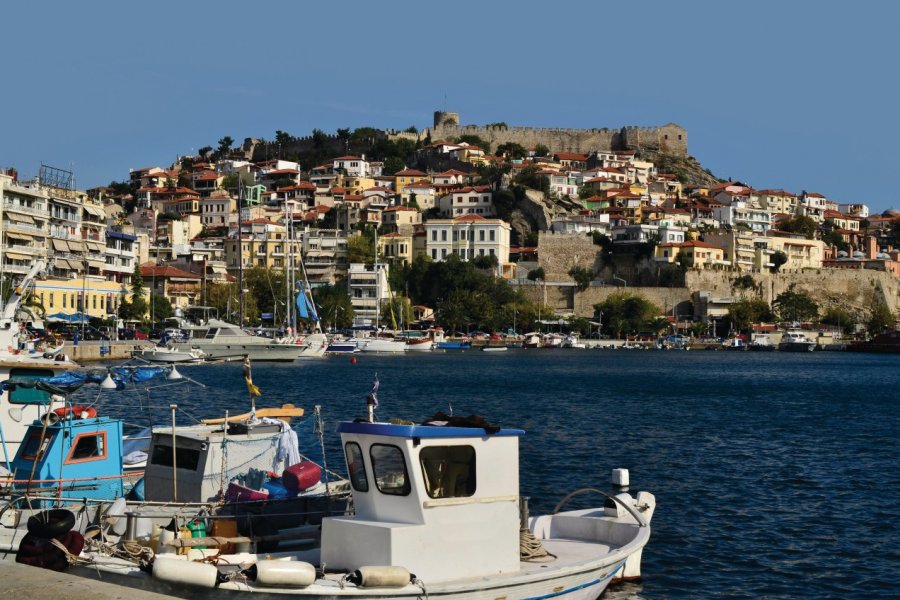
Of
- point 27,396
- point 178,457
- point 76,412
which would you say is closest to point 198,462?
point 178,457

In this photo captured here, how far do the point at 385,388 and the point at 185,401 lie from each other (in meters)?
12.0

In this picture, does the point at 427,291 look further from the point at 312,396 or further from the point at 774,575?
the point at 774,575

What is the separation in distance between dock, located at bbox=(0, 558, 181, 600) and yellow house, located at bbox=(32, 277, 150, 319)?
50.3 m

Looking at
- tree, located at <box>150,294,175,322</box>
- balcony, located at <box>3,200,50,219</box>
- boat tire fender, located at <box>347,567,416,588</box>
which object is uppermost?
balcony, located at <box>3,200,50,219</box>

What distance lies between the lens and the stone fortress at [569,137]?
138 metres

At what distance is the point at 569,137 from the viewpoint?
13925 cm

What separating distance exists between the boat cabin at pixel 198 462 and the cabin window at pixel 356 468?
A: 2.92m

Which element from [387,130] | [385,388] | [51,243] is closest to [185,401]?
[385,388]

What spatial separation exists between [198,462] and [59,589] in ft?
18.5

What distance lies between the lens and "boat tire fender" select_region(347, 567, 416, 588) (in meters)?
9.96

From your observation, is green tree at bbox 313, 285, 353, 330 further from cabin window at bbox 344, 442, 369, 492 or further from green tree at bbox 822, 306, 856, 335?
cabin window at bbox 344, 442, 369, 492

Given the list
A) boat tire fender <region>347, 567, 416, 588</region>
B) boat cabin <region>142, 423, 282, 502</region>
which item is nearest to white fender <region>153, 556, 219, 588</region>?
boat tire fender <region>347, 567, 416, 588</region>

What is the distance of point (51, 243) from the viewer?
212 ft

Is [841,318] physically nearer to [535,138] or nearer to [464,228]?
[464,228]
